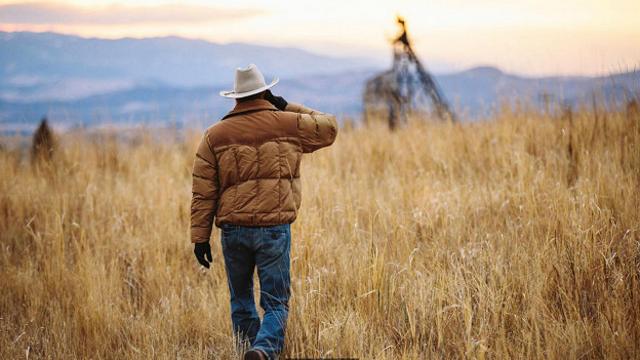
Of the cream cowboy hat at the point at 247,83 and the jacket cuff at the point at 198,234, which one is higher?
the cream cowboy hat at the point at 247,83

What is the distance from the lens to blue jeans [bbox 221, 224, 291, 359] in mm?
2953

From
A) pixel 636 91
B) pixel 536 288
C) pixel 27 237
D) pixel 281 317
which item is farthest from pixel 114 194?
pixel 636 91

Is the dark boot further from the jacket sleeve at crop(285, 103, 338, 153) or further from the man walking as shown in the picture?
the jacket sleeve at crop(285, 103, 338, 153)

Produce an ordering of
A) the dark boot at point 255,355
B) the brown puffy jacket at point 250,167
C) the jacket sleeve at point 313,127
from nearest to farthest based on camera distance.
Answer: the dark boot at point 255,355
the brown puffy jacket at point 250,167
the jacket sleeve at point 313,127

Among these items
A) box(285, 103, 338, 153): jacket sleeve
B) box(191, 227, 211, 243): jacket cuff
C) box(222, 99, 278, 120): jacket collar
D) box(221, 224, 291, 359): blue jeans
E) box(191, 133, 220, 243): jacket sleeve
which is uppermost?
box(222, 99, 278, 120): jacket collar

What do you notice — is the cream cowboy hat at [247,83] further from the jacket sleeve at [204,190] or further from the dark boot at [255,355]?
the dark boot at [255,355]

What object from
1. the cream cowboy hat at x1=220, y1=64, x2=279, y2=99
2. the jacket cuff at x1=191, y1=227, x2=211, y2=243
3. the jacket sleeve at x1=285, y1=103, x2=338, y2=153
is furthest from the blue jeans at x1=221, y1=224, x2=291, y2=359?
the cream cowboy hat at x1=220, y1=64, x2=279, y2=99

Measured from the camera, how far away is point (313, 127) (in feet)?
10.0

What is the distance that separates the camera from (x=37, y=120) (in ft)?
28.4

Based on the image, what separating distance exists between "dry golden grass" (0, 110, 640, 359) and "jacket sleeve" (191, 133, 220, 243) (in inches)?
28.9

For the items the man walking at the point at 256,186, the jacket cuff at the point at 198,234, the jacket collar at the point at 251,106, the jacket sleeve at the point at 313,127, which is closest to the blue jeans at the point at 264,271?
the man walking at the point at 256,186

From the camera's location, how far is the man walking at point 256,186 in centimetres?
293

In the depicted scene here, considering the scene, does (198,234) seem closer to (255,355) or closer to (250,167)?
(250,167)

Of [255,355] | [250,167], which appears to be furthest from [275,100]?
[255,355]
